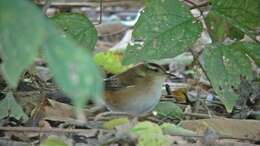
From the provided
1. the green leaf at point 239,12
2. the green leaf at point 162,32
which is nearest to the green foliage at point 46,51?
A: the green leaf at point 162,32

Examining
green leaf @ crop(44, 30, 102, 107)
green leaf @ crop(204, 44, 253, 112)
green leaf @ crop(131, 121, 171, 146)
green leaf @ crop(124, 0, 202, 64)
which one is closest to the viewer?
green leaf @ crop(44, 30, 102, 107)

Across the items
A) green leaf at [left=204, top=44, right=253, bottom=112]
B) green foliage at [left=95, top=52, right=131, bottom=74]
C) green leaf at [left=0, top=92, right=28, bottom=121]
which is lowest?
green foliage at [left=95, top=52, right=131, bottom=74]

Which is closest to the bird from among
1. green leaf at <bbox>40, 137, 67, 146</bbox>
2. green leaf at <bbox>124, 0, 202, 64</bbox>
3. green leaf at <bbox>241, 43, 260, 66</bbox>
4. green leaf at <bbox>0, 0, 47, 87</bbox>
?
green leaf at <bbox>241, 43, 260, 66</bbox>

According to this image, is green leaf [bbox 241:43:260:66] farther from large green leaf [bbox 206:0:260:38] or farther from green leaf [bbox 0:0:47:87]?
green leaf [bbox 0:0:47:87]

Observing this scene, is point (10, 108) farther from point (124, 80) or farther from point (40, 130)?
point (124, 80)

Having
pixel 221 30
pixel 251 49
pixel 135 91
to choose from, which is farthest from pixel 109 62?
pixel 251 49

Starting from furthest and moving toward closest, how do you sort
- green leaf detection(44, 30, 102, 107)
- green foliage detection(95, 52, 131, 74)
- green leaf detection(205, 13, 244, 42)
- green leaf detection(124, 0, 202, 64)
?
green foliage detection(95, 52, 131, 74) → green leaf detection(205, 13, 244, 42) → green leaf detection(124, 0, 202, 64) → green leaf detection(44, 30, 102, 107)

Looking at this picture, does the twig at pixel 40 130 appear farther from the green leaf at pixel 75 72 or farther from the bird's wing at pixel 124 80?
the green leaf at pixel 75 72

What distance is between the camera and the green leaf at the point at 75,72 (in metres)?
1.43

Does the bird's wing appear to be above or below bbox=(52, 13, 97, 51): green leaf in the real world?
below

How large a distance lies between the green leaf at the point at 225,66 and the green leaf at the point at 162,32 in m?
0.15

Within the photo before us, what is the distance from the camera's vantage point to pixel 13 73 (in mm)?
1560

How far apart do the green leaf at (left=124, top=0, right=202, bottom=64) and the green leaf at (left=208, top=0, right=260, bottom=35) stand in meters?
0.16

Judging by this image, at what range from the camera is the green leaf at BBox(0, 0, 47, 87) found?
148 cm
